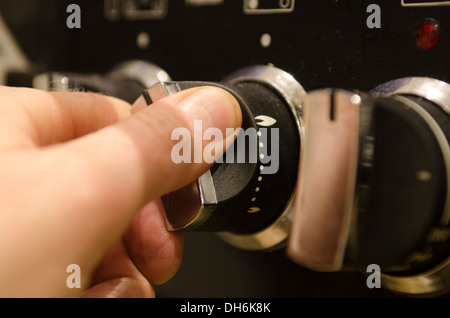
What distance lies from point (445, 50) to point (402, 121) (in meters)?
0.12

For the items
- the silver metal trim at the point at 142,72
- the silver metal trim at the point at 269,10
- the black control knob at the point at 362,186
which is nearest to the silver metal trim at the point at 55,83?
the silver metal trim at the point at 142,72

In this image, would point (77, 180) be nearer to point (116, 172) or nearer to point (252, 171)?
point (116, 172)

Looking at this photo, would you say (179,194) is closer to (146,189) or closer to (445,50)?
(146,189)

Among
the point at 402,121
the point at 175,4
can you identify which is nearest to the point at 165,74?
the point at 175,4

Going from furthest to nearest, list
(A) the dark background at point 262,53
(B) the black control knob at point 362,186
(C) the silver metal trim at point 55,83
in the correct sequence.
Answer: (C) the silver metal trim at point 55,83
(A) the dark background at point 262,53
(B) the black control knob at point 362,186

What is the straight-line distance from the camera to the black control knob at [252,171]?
34 centimetres

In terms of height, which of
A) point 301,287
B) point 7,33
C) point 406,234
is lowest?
point 301,287

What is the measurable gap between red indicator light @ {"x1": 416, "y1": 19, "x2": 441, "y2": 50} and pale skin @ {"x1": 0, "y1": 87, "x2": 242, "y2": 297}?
0.14 meters

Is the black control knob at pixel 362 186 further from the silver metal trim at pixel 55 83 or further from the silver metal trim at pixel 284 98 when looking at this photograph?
the silver metal trim at pixel 55 83

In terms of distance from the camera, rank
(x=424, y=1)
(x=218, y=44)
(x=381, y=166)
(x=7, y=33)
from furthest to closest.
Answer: (x=7, y=33) < (x=218, y=44) < (x=424, y=1) < (x=381, y=166)

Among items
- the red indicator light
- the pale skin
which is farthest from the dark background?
the pale skin

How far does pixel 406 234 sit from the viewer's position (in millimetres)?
263

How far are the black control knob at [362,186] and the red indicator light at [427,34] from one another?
0.36ft

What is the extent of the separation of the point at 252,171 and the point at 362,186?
0.34 feet
